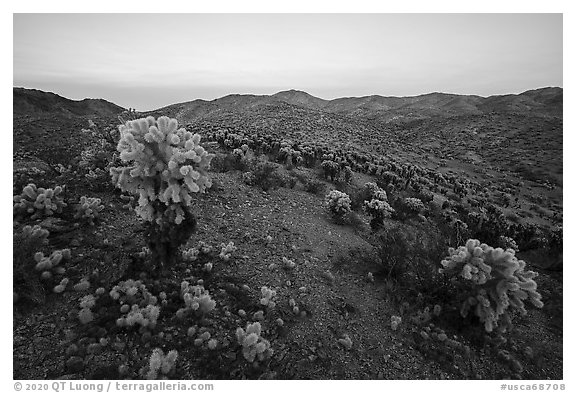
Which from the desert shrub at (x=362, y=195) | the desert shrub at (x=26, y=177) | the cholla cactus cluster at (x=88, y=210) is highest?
the desert shrub at (x=26, y=177)

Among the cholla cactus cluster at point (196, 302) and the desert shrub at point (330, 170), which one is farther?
the desert shrub at point (330, 170)

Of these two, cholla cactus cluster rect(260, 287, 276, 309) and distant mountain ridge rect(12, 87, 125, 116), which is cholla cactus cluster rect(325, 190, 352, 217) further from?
distant mountain ridge rect(12, 87, 125, 116)

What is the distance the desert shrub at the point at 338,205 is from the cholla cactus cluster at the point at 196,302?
4.60m

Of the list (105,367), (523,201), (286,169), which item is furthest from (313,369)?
(523,201)

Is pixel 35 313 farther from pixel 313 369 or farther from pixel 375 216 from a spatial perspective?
pixel 375 216

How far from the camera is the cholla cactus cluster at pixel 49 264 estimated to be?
4.81 meters

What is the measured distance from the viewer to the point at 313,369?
14.6 feet

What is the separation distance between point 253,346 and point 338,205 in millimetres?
5020

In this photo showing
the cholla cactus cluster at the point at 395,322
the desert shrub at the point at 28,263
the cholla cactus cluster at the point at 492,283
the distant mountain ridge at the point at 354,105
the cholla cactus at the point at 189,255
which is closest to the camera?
A: the desert shrub at the point at 28,263

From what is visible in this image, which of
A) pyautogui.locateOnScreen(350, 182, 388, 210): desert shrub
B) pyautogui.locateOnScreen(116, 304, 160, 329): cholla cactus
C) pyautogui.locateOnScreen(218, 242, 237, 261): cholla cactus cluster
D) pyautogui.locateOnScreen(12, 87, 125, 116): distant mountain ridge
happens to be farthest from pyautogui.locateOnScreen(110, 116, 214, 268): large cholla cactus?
pyautogui.locateOnScreen(12, 87, 125, 116): distant mountain ridge

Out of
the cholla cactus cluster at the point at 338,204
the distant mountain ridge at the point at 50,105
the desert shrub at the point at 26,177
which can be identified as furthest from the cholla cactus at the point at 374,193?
the distant mountain ridge at the point at 50,105

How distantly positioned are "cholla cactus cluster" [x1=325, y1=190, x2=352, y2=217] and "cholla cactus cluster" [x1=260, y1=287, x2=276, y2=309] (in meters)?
3.77

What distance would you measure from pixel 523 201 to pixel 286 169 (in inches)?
543

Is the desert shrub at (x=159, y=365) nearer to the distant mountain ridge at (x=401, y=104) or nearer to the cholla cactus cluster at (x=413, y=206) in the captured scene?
the cholla cactus cluster at (x=413, y=206)
